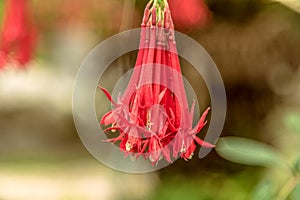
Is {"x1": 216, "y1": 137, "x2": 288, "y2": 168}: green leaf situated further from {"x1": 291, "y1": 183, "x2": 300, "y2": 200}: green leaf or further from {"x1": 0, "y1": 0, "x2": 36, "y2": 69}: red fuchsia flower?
{"x1": 0, "y1": 0, "x2": 36, "y2": 69}: red fuchsia flower

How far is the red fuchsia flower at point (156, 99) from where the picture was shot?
0.70 metres

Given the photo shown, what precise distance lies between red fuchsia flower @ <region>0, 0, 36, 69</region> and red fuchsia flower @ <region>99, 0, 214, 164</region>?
31 centimetres

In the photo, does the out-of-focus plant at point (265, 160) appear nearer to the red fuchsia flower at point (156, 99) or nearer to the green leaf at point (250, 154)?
the green leaf at point (250, 154)

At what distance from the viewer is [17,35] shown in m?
0.99

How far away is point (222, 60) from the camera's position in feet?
5.06

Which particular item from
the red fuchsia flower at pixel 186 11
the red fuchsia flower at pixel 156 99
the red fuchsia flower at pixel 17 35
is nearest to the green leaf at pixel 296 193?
the red fuchsia flower at pixel 156 99

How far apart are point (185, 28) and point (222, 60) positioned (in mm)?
348

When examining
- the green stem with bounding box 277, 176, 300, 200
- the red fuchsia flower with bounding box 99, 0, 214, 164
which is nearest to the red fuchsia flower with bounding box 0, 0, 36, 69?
the red fuchsia flower with bounding box 99, 0, 214, 164

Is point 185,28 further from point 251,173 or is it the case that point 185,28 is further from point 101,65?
point 251,173

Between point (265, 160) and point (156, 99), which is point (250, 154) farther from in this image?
point (156, 99)

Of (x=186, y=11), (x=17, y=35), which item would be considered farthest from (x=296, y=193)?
(x=17, y=35)

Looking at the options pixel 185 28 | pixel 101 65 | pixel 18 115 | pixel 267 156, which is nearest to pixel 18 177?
pixel 18 115

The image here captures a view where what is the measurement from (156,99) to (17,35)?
1.19ft

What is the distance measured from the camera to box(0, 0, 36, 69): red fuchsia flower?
96 centimetres
